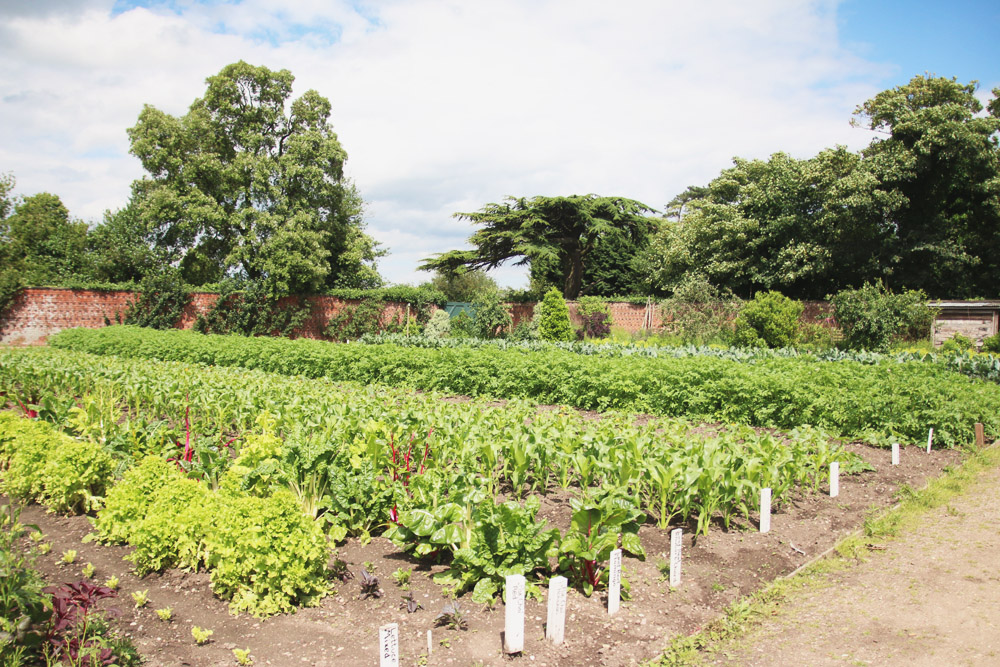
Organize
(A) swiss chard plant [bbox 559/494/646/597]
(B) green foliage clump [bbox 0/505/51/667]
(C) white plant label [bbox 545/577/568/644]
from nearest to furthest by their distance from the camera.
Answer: (B) green foliage clump [bbox 0/505/51/667]
(C) white plant label [bbox 545/577/568/644]
(A) swiss chard plant [bbox 559/494/646/597]

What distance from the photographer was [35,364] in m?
9.48

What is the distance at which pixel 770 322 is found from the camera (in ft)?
60.7

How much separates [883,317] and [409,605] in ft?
60.7

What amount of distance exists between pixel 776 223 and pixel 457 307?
1230 centimetres

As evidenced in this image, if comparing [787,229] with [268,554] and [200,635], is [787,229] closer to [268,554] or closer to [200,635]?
[268,554]

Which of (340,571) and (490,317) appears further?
(490,317)

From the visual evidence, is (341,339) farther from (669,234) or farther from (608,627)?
(608,627)

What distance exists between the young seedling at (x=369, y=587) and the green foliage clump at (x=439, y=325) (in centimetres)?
1937

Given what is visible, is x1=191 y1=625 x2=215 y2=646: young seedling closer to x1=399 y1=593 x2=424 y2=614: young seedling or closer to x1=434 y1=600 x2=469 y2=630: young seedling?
x1=399 y1=593 x2=424 y2=614: young seedling

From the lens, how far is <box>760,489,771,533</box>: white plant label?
4.39 meters

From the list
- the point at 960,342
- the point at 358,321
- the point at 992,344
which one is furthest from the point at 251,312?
the point at 992,344

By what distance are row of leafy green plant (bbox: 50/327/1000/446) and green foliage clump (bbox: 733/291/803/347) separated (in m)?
7.58

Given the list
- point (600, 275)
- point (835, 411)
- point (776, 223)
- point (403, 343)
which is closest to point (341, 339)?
point (403, 343)

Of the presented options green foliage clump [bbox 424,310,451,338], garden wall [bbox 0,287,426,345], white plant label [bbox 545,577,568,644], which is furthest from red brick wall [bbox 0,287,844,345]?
white plant label [bbox 545,577,568,644]
